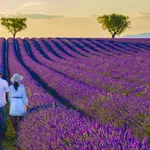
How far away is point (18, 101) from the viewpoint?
7852 millimetres

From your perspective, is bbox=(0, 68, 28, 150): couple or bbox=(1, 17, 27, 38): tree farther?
bbox=(1, 17, 27, 38): tree

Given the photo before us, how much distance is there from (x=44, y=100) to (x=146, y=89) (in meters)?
2.63

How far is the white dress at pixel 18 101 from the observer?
25.7 feet

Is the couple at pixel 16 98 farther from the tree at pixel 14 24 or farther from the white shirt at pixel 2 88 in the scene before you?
the tree at pixel 14 24

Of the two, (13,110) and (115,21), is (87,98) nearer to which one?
(13,110)

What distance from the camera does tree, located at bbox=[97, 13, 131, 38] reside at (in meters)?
73.2

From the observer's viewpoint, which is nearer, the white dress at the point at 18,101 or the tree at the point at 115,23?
the white dress at the point at 18,101

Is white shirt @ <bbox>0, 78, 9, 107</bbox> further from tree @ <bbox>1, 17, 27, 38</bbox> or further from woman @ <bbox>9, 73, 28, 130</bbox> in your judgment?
tree @ <bbox>1, 17, 27, 38</bbox>

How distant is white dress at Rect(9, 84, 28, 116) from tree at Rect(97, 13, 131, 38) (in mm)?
66519

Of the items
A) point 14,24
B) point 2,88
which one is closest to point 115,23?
point 14,24

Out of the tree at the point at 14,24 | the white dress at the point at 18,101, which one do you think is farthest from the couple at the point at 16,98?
the tree at the point at 14,24

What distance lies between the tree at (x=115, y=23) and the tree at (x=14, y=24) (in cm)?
1489

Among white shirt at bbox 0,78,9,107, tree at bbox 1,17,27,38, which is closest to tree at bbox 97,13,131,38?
tree at bbox 1,17,27,38

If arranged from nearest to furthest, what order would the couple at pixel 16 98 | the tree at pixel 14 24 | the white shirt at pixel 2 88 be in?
the couple at pixel 16 98
the white shirt at pixel 2 88
the tree at pixel 14 24
